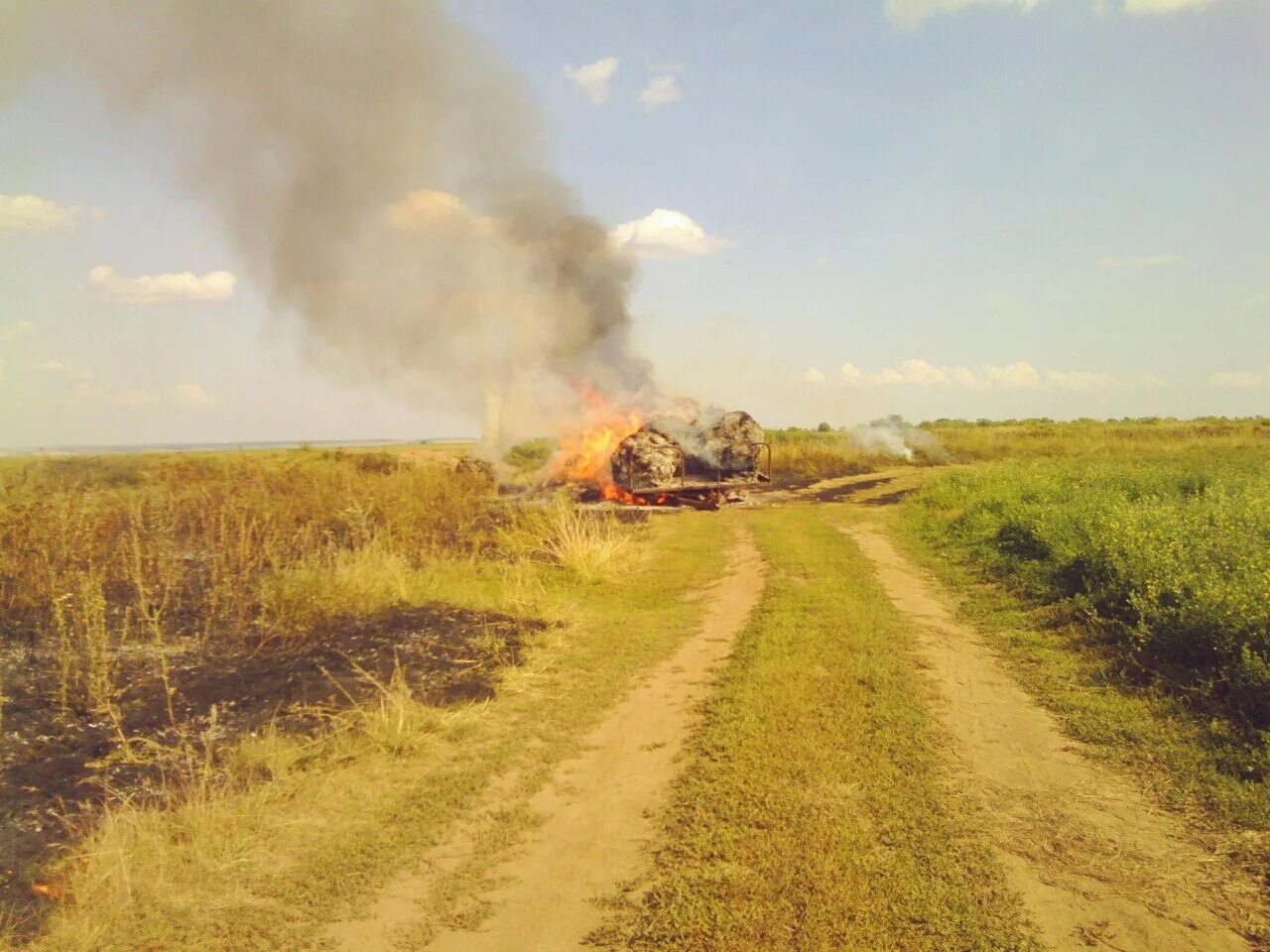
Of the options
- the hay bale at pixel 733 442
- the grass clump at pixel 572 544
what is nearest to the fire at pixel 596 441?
the hay bale at pixel 733 442

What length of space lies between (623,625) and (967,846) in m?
5.87

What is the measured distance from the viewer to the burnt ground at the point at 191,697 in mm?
4848

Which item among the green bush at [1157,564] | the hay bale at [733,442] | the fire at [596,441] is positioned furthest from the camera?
the hay bale at [733,442]

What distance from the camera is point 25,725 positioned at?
6.15m

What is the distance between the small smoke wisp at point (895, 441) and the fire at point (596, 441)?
63.8ft

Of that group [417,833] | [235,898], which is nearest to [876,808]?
[417,833]

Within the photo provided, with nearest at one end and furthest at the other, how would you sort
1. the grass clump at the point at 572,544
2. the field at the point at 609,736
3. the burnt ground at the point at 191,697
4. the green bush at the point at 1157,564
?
the field at the point at 609,736 → the burnt ground at the point at 191,697 → the green bush at the point at 1157,564 → the grass clump at the point at 572,544

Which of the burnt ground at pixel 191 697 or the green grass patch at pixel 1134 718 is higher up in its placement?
the burnt ground at pixel 191 697

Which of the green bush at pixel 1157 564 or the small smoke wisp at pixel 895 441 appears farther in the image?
the small smoke wisp at pixel 895 441

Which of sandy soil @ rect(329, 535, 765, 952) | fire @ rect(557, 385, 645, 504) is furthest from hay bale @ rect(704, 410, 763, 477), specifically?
sandy soil @ rect(329, 535, 765, 952)

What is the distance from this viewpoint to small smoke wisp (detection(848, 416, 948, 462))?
134 ft

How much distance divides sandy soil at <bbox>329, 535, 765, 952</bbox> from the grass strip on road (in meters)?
0.22

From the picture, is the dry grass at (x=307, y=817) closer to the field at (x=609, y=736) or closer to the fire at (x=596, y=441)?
the field at (x=609, y=736)

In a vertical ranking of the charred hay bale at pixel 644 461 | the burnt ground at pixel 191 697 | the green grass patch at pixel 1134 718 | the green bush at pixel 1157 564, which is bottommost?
the green grass patch at pixel 1134 718
